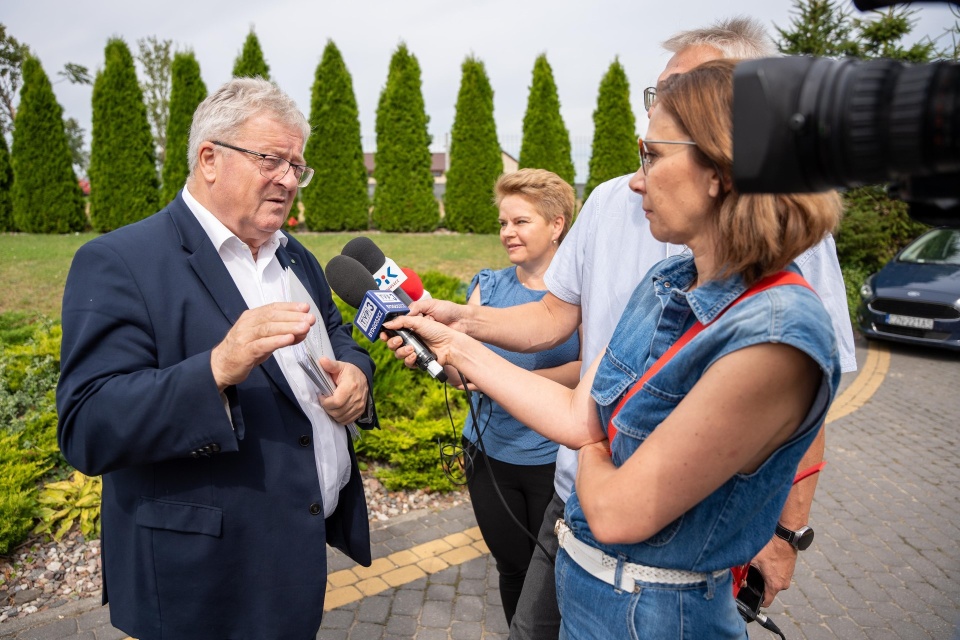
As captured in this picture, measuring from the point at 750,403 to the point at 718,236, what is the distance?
1.36ft

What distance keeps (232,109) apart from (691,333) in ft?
5.53

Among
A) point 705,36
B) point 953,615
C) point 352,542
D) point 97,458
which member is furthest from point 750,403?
point 953,615

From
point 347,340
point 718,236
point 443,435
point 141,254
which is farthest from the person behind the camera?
point 443,435

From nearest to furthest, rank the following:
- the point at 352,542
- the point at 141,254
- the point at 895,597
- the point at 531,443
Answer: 1. the point at 141,254
2. the point at 352,542
3. the point at 531,443
4. the point at 895,597

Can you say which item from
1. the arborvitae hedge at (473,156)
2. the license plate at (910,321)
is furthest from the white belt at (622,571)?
the arborvitae hedge at (473,156)

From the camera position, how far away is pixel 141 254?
2.06 meters

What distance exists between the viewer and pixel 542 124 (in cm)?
2005

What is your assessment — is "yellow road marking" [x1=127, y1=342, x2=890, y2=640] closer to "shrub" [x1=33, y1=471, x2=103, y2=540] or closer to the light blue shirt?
"shrub" [x1=33, y1=471, x2=103, y2=540]

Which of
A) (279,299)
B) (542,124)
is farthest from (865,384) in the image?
(542,124)

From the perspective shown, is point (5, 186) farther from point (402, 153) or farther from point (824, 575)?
point (824, 575)

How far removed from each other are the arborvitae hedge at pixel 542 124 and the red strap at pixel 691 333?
745 inches

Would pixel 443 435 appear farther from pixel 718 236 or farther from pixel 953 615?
pixel 718 236

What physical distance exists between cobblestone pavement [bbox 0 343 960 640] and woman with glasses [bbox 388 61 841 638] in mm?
2274

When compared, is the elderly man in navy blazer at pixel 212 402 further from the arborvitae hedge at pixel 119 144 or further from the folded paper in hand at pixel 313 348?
the arborvitae hedge at pixel 119 144
